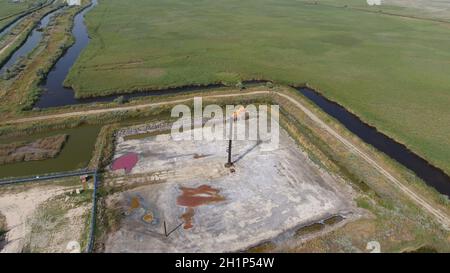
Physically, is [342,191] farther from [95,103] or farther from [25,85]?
[25,85]

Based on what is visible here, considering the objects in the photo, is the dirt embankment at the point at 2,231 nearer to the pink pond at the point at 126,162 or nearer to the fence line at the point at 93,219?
the fence line at the point at 93,219

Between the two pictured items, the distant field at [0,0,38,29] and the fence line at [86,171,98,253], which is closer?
the fence line at [86,171,98,253]

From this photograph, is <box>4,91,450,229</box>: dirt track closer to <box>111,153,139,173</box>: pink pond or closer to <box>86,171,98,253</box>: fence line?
<box>111,153,139,173</box>: pink pond

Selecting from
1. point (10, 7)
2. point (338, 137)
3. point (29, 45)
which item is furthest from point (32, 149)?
point (10, 7)

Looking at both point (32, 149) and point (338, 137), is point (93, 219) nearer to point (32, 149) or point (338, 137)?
point (32, 149)

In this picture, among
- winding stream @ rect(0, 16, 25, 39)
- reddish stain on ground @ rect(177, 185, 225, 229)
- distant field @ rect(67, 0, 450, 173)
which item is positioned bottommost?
reddish stain on ground @ rect(177, 185, 225, 229)

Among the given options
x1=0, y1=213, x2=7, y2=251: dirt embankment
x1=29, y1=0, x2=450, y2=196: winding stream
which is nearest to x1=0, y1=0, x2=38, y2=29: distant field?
x1=29, y1=0, x2=450, y2=196: winding stream

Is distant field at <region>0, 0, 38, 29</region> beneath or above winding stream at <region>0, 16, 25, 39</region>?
above

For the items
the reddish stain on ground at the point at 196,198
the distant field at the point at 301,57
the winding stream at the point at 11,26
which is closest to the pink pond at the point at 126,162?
the reddish stain on ground at the point at 196,198
